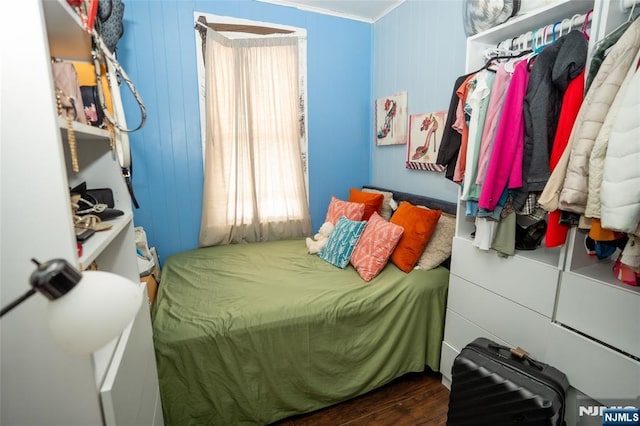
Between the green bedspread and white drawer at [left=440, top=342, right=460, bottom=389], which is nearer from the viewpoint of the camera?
the green bedspread

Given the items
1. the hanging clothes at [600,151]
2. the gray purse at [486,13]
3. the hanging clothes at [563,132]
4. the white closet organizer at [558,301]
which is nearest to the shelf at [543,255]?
the white closet organizer at [558,301]

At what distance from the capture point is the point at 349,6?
2672 mm

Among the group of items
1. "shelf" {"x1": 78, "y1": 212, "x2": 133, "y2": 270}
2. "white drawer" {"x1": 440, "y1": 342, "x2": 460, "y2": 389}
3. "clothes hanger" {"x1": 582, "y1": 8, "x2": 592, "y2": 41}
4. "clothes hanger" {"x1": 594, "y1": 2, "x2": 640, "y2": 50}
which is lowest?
"white drawer" {"x1": 440, "y1": 342, "x2": 460, "y2": 389}

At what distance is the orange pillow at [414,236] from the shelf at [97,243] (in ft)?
4.94

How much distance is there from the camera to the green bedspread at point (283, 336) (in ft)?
4.73

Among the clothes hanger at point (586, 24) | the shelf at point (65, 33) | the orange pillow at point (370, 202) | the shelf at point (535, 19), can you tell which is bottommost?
the orange pillow at point (370, 202)

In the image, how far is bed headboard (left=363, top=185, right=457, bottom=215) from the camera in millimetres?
2138

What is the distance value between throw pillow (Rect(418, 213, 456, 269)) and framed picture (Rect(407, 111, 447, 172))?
48cm

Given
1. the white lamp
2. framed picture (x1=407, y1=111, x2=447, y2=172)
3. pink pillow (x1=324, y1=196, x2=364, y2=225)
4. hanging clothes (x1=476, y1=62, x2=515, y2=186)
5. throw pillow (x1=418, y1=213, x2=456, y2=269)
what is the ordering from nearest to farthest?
the white lamp → hanging clothes (x1=476, y1=62, x2=515, y2=186) → throw pillow (x1=418, y1=213, x2=456, y2=269) → framed picture (x1=407, y1=111, x2=447, y2=172) → pink pillow (x1=324, y1=196, x2=364, y2=225)

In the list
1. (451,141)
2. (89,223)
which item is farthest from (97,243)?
(451,141)

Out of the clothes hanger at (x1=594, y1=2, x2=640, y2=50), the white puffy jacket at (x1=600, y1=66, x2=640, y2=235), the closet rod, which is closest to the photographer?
the white puffy jacket at (x1=600, y1=66, x2=640, y2=235)

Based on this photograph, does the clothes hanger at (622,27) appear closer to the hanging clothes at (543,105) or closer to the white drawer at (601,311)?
the hanging clothes at (543,105)

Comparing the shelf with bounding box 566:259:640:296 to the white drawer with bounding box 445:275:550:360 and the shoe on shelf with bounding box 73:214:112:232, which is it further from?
the shoe on shelf with bounding box 73:214:112:232

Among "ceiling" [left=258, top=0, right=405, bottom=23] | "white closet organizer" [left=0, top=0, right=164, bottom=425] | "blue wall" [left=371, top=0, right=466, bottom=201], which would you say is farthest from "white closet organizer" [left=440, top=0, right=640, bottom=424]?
"white closet organizer" [left=0, top=0, right=164, bottom=425]
